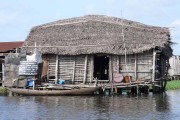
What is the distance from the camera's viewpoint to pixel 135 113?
2120 centimetres

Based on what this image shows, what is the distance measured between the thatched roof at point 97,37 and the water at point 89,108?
4020mm

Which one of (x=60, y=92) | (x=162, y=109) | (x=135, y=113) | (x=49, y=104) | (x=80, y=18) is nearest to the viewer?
(x=135, y=113)

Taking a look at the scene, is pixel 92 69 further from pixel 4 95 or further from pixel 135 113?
pixel 135 113

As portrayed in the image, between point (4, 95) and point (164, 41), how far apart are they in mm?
11624

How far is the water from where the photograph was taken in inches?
795

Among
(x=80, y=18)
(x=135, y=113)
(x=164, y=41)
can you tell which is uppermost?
(x=80, y=18)

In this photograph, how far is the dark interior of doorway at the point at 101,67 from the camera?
34.4m

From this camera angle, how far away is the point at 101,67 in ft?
116

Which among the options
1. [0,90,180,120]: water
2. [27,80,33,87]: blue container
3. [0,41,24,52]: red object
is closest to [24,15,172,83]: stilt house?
[27,80,33,87]: blue container

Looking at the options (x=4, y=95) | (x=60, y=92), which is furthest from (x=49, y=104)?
(x=4, y=95)

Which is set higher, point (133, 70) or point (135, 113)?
point (133, 70)

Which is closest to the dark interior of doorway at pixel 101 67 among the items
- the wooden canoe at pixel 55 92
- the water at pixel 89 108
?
the wooden canoe at pixel 55 92

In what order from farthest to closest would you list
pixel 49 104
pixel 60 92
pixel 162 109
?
1. pixel 60 92
2. pixel 49 104
3. pixel 162 109

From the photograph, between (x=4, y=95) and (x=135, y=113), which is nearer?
(x=135, y=113)
